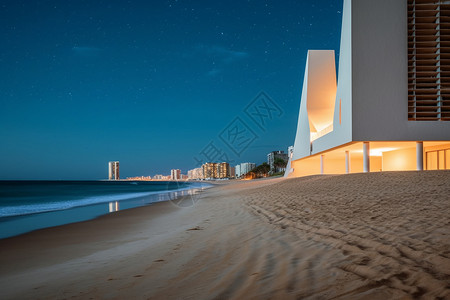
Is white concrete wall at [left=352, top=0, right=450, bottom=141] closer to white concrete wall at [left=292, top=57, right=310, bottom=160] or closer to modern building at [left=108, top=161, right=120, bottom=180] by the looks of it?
white concrete wall at [left=292, top=57, right=310, bottom=160]

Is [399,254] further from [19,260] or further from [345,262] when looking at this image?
[19,260]

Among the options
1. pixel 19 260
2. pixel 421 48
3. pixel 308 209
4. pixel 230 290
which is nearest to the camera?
pixel 230 290

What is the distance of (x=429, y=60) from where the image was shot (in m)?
16.0

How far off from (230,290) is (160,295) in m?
0.70

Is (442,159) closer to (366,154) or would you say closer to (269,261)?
(366,154)

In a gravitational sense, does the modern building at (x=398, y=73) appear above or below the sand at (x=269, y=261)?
above

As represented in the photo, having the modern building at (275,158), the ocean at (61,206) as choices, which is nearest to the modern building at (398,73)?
the ocean at (61,206)

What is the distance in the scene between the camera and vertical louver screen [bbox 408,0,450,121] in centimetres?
1566

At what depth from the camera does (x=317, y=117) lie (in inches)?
1128

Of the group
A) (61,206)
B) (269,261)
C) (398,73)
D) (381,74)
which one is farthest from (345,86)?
(61,206)

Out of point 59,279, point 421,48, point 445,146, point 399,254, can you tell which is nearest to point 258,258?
point 399,254

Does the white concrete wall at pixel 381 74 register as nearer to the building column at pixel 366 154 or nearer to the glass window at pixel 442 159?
the building column at pixel 366 154

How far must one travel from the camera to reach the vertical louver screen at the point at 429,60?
51.4 feet

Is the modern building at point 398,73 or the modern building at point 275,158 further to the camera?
the modern building at point 275,158
